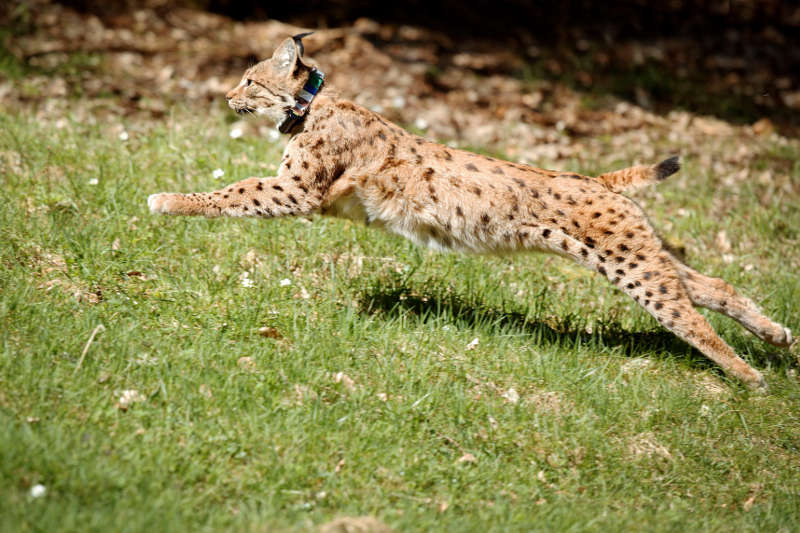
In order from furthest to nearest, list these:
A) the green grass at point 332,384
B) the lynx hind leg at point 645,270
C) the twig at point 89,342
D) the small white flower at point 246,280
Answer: the small white flower at point 246,280
the lynx hind leg at point 645,270
the twig at point 89,342
the green grass at point 332,384

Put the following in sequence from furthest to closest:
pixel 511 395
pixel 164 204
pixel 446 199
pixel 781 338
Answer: pixel 781 338 < pixel 446 199 < pixel 164 204 < pixel 511 395

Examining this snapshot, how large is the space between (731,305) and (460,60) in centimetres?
755

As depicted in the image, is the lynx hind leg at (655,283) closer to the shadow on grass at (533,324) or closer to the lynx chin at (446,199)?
the lynx chin at (446,199)

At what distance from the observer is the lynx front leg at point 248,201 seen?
530cm

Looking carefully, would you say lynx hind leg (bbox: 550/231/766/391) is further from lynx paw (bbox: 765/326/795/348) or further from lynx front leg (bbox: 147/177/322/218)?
lynx front leg (bbox: 147/177/322/218)

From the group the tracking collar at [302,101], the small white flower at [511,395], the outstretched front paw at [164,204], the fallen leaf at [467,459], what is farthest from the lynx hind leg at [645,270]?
the outstretched front paw at [164,204]

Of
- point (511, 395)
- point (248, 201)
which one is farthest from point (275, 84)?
point (511, 395)

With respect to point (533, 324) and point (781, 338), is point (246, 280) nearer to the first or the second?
point (533, 324)

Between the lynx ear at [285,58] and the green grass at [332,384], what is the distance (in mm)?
1355

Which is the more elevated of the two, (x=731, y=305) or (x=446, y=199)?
(x=446, y=199)

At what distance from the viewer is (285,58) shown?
5844mm

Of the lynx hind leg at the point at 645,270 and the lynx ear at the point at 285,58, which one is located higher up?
the lynx ear at the point at 285,58

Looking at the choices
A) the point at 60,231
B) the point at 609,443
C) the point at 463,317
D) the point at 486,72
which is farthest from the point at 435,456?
the point at 486,72

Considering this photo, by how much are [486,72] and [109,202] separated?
7.21 meters
